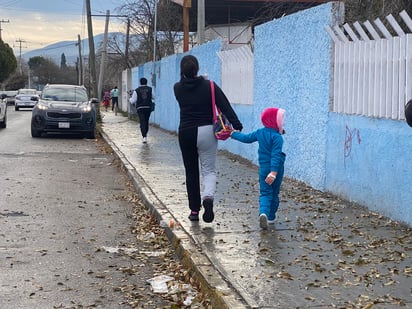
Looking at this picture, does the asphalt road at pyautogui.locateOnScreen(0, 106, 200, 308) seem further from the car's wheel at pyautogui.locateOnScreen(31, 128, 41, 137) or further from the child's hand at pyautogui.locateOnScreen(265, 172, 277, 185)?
the car's wheel at pyautogui.locateOnScreen(31, 128, 41, 137)

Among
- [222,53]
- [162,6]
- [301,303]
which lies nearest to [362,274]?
[301,303]

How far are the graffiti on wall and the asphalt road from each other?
8.71 ft

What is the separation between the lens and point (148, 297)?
5199 mm

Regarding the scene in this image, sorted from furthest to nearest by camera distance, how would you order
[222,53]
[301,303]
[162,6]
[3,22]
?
[3,22], [162,6], [222,53], [301,303]

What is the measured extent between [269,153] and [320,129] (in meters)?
2.28

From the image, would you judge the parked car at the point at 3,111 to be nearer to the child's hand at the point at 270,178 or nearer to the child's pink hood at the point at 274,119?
the child's pink hood at the point at 274,119

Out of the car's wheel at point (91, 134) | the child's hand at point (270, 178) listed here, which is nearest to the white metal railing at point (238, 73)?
the child's hand at point (270, 178)

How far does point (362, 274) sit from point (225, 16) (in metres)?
22.1

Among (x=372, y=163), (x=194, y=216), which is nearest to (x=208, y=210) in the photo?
(x=194, y=216)

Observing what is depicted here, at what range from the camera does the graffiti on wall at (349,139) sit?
7.78 meters

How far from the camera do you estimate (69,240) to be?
6969mm

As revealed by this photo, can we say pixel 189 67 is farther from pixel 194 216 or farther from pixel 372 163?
pixel 372 163

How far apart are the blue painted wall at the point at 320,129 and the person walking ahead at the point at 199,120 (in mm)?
1680

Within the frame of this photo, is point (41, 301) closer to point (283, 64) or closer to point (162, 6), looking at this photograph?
point (283, 64)
